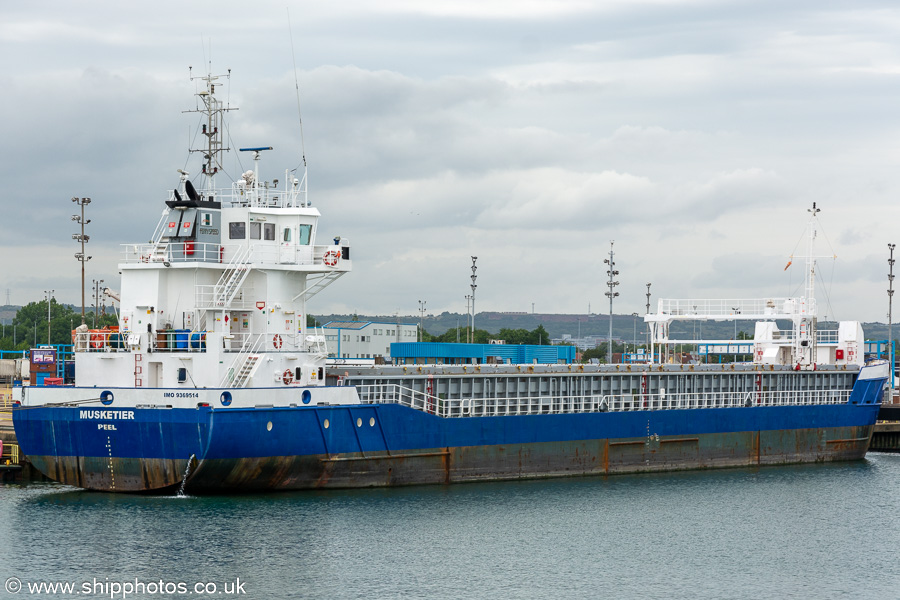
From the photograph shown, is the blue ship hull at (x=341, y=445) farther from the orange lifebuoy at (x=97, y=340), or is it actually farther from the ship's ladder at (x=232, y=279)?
the ship's ladder at (x=232, y=279)

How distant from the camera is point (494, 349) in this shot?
77.1 m

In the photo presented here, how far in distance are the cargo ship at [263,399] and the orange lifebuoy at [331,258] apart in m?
0.06

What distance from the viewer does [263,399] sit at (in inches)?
1454

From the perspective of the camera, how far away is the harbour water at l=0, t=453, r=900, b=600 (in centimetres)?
2853

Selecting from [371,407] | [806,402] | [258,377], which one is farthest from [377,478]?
[806,402]

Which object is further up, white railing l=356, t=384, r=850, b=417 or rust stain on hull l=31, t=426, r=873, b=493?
white railing l=356, t=384, r=850, b=417

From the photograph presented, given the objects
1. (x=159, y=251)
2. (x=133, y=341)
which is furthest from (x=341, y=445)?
(x=159, y=251)

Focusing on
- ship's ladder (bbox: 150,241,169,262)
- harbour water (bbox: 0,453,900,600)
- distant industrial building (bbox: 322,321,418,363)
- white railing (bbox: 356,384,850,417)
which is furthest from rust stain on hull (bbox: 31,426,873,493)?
distant industrial building (bbox: 322,321,418,363)

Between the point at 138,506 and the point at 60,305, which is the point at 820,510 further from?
the point at 60,305

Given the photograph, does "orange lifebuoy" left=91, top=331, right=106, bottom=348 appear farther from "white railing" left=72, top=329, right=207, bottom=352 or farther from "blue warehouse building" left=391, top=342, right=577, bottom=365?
"blue warehouse building" left=391, top=342, right=577, bottom=365

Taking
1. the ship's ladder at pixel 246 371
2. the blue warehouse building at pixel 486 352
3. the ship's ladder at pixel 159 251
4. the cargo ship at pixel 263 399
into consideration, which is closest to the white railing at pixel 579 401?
the cargo ship at pixel 263 399

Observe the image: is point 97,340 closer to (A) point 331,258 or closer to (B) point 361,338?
(A) point 331,258

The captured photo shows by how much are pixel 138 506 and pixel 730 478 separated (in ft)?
81.7

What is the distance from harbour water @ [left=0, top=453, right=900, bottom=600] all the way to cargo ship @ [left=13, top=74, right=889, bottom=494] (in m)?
1.08
